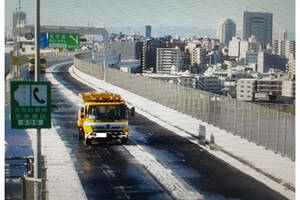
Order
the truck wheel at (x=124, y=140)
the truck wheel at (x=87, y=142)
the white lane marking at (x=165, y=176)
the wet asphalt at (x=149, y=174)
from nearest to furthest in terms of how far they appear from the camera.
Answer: the white lane marking at (x=165, y=176) < the wet asphalt at (x=149, y=174) < the truck wheel at (x=87, y=142) < the truck wheel at (x=124, y=140)

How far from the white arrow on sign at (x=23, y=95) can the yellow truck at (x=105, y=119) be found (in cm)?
1218

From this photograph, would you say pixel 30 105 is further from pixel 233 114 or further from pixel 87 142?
pixel 233 114

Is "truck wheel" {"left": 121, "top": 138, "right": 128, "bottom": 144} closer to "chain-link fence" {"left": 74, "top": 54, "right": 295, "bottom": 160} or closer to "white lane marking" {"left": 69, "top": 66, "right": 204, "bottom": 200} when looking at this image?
"white lane marking" {"left": 69, "top": 66, "right": 204, "bottom": 200}

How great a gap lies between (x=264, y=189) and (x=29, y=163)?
7688mm

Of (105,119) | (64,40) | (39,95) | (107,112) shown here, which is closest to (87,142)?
(105,119)

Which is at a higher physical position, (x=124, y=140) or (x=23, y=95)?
(x=23, y=95)

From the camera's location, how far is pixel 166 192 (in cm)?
1889

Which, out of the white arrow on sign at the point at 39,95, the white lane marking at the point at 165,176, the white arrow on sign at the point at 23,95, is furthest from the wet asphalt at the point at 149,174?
the white arrow on sign at the point at 23,95

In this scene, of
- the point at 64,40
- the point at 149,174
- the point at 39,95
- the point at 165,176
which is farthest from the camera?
the point at 64,40

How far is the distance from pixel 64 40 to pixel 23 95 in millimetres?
53685

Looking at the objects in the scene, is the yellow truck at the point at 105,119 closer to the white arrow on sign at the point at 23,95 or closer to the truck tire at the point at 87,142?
the truck tire at the point at 87,142

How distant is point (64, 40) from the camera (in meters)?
67.3

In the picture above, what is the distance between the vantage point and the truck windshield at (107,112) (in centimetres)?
2681

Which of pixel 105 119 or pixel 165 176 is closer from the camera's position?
pixel 165 176
